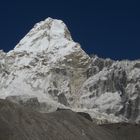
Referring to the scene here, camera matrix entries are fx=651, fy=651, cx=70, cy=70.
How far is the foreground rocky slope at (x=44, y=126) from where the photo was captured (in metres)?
90.2

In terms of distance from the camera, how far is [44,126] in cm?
9975

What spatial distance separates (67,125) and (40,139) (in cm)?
1568

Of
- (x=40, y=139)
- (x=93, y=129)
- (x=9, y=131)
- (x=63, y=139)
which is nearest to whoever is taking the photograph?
(x=9, y=131)

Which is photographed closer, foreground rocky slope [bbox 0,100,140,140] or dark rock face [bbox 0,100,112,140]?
dark rock face [bbox 0,100,112,140]

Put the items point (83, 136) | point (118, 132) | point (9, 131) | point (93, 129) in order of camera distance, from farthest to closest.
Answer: point (118, 132), point (93, 129), point (83, 136), point (9, 131)

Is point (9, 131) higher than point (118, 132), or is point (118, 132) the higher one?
point (118, 132)

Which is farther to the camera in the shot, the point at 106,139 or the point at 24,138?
the point at 106,139

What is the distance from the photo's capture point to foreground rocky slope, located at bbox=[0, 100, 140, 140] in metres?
90.2

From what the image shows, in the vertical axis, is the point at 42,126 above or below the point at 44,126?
below

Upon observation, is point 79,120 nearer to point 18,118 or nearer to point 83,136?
point 83,136

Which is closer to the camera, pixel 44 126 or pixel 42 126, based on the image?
pixel 42 126

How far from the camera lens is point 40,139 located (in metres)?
94.2

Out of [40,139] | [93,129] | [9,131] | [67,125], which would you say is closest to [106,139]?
[93,129]

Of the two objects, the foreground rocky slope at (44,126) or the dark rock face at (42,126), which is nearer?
the dark rock face at (42,126)
